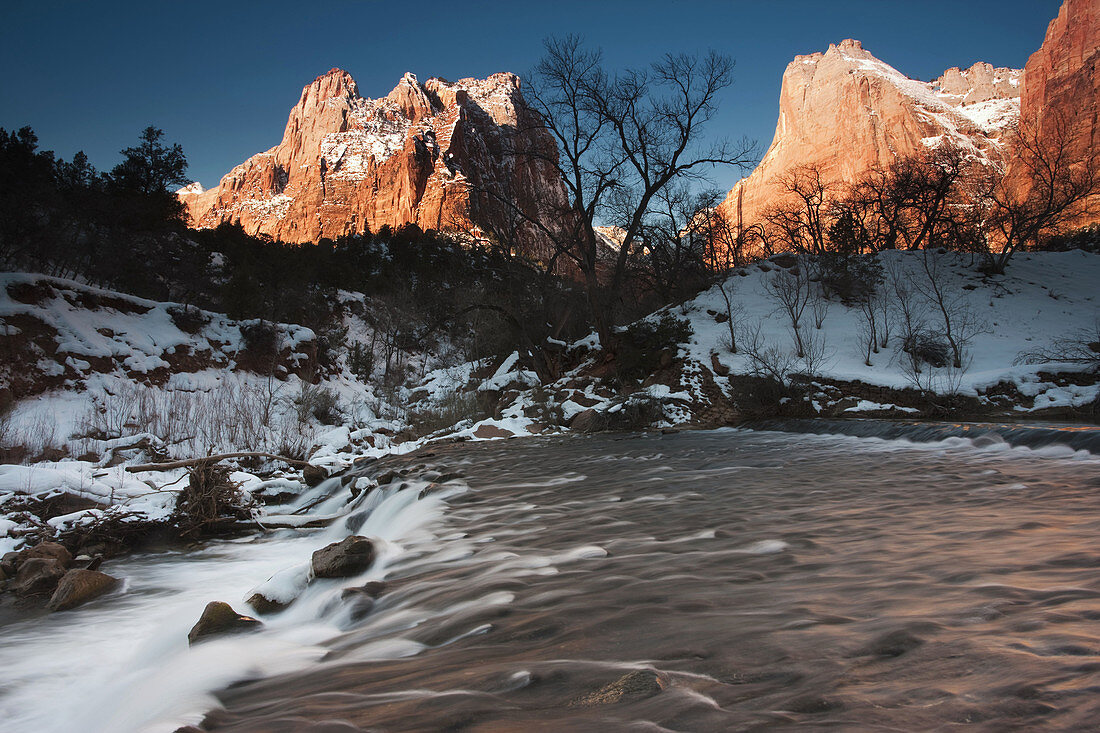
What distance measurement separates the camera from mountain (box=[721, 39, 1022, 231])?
98.6 metres

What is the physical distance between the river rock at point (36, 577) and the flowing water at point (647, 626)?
61 centimetres

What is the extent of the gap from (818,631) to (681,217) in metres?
29.4

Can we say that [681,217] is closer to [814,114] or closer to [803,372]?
[803,372]

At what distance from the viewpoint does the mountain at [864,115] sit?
323 ft

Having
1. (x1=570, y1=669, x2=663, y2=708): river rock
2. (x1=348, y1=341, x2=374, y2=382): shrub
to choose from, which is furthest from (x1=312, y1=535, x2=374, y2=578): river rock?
(x1=348, y1=341, x2=374, y2=382): shrub

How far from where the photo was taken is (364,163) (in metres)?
92.0

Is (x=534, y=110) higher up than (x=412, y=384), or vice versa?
(x=534, y=110)

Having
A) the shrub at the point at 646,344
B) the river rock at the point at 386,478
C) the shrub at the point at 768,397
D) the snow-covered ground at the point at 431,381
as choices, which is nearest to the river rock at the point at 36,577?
the snow-covered ground at the point at 431,381

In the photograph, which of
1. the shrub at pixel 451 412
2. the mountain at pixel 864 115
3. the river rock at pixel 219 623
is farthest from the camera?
the mountain at pixel 864 115

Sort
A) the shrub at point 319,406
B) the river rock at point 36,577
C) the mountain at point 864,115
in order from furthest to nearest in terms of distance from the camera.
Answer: the mountain at point 864,115
the shrub at point 319,406
the river rock at point 36,577

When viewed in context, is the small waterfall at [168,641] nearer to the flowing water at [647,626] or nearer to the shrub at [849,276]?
the flowing water at [647,626]

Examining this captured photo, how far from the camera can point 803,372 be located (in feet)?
54.0

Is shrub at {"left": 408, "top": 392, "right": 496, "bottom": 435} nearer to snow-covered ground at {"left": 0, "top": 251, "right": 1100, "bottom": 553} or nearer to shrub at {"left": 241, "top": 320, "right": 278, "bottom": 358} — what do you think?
snow-covered ground at {"left": 0, "top": 251, "right": 1100, "bottom": 553}

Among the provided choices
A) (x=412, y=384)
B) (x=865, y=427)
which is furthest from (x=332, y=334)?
(x=865, y=427)
